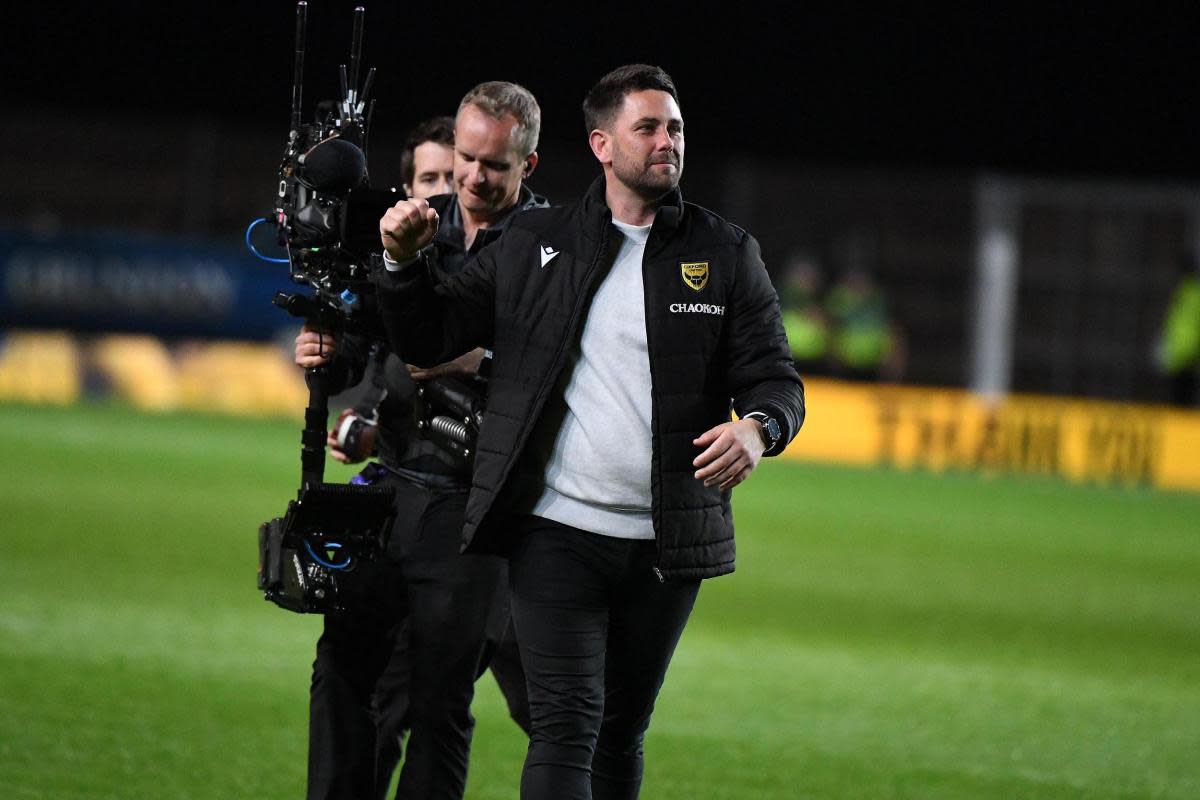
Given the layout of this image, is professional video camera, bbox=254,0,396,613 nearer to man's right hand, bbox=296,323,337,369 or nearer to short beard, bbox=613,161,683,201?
man's right hand, bbox=296,323,337,369

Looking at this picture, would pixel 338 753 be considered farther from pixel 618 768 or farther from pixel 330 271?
pixel 330 271

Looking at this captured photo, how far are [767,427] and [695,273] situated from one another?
1.45 ft

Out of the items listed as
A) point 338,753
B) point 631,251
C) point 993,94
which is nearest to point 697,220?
point 631,251

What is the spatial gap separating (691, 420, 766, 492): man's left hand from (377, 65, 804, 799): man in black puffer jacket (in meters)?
0.02

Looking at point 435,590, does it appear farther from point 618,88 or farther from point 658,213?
point 618,88

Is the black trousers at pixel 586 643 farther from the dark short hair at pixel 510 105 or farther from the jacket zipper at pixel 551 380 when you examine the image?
the dark short hair at pixel 510 105

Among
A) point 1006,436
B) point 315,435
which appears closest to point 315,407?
point 315,435

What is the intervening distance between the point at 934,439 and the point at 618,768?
15452mm

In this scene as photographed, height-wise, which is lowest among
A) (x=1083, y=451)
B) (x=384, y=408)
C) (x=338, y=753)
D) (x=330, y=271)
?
(x=1083, y=451)

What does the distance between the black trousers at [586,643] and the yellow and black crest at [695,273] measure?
0.67 m

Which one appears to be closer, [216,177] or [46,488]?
[46,488]

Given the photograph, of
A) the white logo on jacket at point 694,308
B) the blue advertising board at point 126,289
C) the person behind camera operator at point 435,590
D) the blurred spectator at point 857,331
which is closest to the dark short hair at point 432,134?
the person behind camera operator at point 435,590

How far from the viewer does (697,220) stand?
4.87 meters

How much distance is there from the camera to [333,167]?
501 cm
